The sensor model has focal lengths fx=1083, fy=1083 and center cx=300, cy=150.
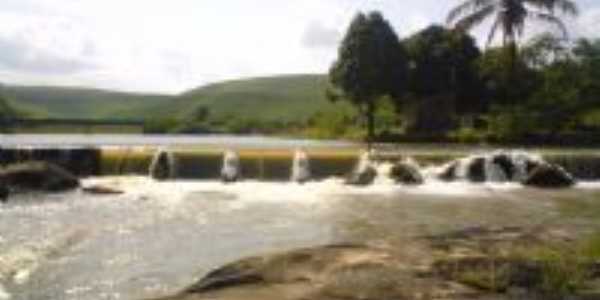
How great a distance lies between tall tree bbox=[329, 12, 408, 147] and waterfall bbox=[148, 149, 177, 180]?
85.4 feet

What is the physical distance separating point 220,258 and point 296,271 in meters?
7.79

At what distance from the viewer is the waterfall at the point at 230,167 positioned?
119ft

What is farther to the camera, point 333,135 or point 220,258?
point 333,135

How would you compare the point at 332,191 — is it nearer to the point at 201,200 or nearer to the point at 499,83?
the point at 201,200

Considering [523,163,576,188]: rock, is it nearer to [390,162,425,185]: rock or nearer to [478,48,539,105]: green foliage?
[390,162,425,185]: rock

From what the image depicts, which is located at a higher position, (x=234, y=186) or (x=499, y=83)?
(x=499, y=83)

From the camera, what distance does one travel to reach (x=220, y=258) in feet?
58.5

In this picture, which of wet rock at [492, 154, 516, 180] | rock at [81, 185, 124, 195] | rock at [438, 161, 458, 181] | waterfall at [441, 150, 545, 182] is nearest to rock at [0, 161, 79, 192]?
rock at [81, 185, 124, 195]

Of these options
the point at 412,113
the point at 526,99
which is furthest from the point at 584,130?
the point at 412,113

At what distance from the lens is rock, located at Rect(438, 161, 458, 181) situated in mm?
35719

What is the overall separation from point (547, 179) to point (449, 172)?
3.31 metres

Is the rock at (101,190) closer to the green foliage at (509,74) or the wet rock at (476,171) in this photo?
the wet rock at (476,171)

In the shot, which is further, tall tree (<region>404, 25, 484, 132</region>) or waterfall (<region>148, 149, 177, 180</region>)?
tall tree (<region>404, 25, 484, 132</region>)

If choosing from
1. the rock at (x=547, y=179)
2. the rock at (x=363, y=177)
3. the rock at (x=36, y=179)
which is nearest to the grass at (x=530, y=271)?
the rock at (x=363, y=177)
